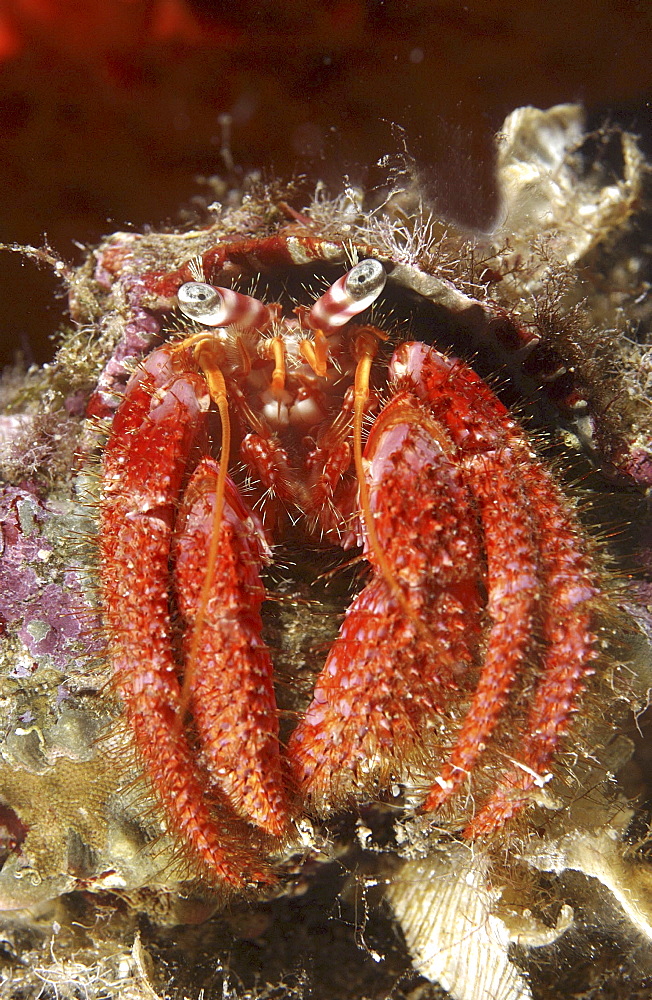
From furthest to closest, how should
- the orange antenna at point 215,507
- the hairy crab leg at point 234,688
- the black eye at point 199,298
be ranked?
1. the black eye at point 199,298
2. the hairy crab leg at point 234,688
3. the orange antenna at point 215,507

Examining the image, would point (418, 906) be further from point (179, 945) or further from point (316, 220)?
point (316, 220)

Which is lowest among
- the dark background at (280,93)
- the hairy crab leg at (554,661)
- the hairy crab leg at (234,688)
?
the hairy crab leg at (234,688)

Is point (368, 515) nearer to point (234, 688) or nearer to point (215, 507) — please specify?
point (215, 507)

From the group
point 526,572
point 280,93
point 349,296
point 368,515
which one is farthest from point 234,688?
point 280,93

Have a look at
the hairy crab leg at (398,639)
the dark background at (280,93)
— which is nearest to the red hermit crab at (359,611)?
the hairy crab leg at (398,639)

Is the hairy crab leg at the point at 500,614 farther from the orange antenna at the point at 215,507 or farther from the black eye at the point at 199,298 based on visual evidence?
the black eye at the point at 199,298

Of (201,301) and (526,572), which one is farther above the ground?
(201,301)
